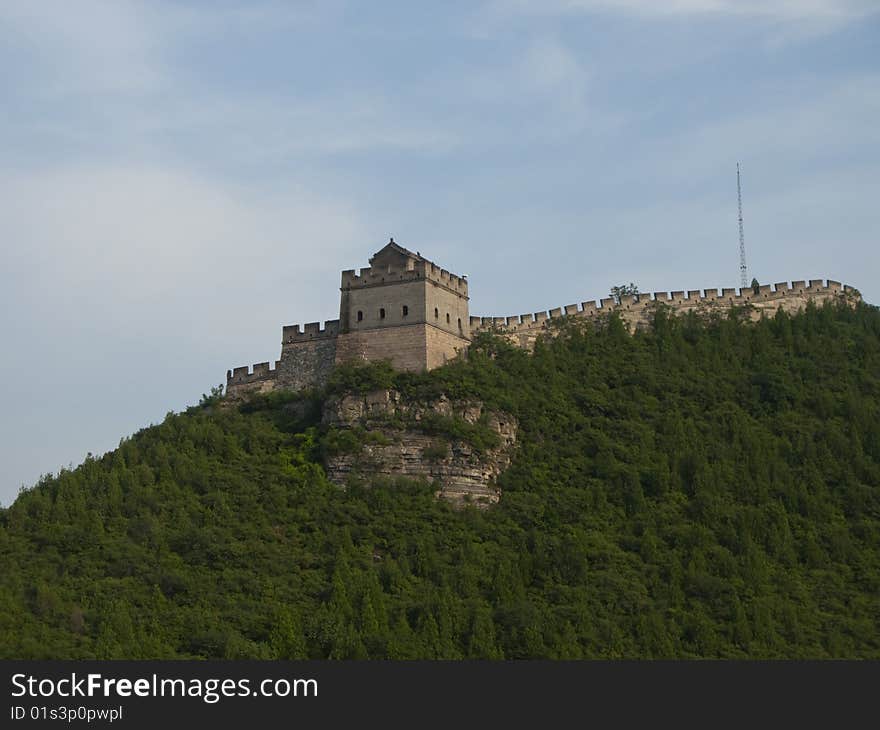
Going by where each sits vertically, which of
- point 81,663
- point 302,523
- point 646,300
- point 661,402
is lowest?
point 81,663

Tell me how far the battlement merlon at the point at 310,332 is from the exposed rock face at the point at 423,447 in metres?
4.42

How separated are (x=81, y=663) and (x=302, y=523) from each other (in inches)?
523

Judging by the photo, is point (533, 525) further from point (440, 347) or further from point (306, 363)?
point (306, 363)

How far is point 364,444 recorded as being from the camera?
64.6 meters

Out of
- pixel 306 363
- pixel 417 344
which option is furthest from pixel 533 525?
pixel 306 363

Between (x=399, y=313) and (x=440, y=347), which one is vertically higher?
(x=399, y=313)

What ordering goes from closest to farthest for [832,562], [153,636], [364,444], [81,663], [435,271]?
1. [81,663]
2. [153,636]
3. [832,562]
4. [364,444]
5. [435,271]

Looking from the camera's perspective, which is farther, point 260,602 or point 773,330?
point 773,330

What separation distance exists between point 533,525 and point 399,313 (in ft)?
34.1

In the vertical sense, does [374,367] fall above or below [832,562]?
above

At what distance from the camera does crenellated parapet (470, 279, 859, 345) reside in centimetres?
7175

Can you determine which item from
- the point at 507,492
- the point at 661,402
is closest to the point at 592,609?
the point at 507,492

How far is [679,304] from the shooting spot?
73250mm

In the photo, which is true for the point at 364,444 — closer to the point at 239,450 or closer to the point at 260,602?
the point at 239,450
